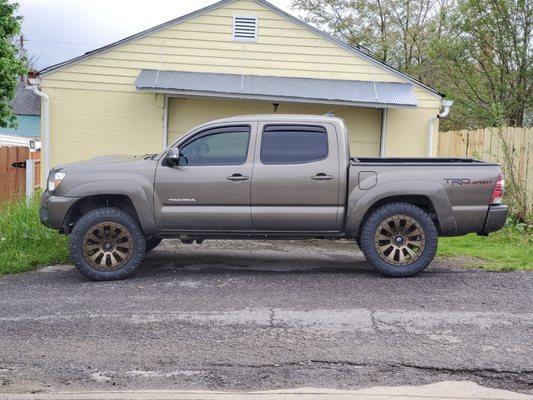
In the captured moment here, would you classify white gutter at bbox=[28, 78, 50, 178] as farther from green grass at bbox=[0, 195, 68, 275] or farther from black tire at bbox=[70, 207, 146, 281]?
black tire at bbox=[70, 207, 146, 281]

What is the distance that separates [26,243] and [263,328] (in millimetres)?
5019

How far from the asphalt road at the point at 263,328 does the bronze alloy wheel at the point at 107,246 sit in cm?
28

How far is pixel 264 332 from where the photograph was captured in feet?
18.1

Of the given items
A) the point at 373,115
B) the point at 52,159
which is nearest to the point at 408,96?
the point at 373,115

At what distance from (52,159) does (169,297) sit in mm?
6496

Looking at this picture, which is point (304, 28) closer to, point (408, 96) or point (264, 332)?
point (408, 96)

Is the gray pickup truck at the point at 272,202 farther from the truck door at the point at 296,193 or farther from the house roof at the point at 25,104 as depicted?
the house roof at the point at 25,104

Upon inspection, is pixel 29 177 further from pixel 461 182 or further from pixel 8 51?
pixel 461 182

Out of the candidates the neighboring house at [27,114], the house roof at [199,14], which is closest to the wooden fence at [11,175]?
the house roof at [199,14]

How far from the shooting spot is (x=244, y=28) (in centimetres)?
1240


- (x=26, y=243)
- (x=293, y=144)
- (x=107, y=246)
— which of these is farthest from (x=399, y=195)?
(x=26, y=243)

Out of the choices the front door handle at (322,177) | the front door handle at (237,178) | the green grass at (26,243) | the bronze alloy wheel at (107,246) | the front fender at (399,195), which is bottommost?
the green grass at (26,243)

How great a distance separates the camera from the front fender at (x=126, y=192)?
292 inches

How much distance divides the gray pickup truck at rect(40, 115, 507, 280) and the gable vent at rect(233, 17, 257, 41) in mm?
5412
